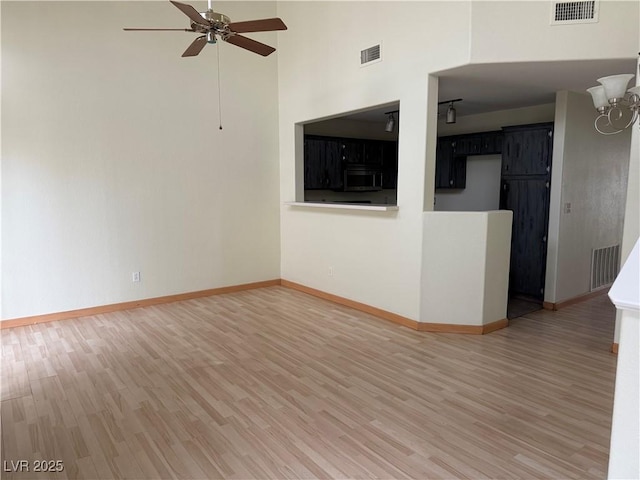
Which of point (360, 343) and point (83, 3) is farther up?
point (83, 3)

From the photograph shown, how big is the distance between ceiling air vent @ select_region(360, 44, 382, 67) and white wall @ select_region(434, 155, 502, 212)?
304 centimetres

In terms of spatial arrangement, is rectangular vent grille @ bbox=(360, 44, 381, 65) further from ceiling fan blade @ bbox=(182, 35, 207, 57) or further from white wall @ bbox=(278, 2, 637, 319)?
Answer: ceiling fan blade @ bbox=(182, 35, 207, 57)

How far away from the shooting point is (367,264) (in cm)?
503

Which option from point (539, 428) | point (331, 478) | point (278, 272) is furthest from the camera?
point (278, 272)

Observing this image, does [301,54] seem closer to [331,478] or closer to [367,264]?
[367,264]

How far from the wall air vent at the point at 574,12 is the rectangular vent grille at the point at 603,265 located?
3239 millimetres

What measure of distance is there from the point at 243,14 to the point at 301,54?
3.39 feet

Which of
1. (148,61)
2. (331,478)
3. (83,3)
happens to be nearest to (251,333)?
(331,478)

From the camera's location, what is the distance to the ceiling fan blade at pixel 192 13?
8.92 ft

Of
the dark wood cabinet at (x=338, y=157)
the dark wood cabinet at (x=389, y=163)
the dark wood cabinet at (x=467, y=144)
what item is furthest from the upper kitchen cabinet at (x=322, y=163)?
the dark wood cabinet at (x=467, y=144)

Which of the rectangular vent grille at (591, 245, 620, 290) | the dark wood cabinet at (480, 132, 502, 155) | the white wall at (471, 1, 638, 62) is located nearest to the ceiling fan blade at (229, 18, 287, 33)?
the white wall at (471, 1, 638, 62)

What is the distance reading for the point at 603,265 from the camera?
5.83 m

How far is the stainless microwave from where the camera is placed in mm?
7097

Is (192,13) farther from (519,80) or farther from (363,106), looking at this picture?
(519,80)
